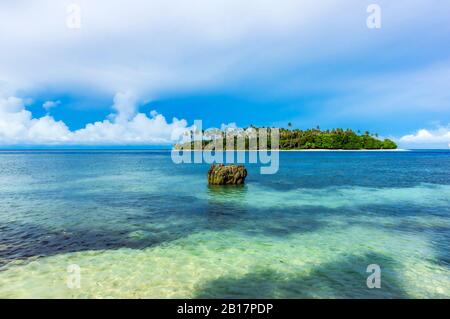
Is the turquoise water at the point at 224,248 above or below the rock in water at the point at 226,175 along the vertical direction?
below

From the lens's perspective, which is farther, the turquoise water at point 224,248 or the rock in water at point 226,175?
the rock in water at point 226,175

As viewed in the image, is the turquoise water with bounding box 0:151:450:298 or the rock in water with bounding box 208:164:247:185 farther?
the rock in water with bounding box 208:164:247:185

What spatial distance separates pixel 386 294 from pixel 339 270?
6.84 feet

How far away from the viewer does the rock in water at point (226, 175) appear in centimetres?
3869

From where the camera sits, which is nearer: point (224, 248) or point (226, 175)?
point (224, 248)

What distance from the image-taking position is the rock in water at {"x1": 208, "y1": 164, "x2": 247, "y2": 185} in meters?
38.7

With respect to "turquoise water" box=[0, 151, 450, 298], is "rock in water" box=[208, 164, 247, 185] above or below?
above

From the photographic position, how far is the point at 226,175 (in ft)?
127

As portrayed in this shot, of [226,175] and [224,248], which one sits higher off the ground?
[226,175]

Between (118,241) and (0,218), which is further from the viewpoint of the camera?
(0,218)

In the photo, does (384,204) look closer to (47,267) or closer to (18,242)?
(47,267)
